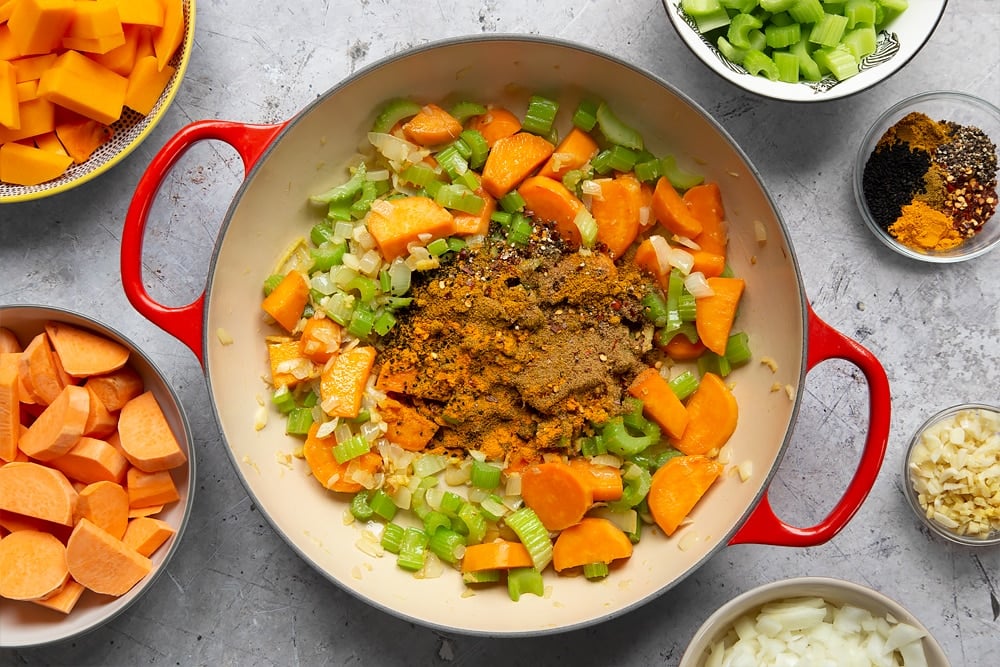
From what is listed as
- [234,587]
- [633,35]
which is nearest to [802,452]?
[633,35]

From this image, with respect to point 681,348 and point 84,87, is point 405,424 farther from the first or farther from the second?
point 84,87

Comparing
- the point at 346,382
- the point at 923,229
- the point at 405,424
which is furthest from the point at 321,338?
the point at 923,229

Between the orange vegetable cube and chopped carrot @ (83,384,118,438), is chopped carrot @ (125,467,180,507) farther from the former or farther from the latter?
the orange vegetable cube

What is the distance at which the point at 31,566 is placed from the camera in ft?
6.26

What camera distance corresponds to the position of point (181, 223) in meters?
2.16

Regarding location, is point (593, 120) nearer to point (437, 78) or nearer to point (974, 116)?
point (437, 78)

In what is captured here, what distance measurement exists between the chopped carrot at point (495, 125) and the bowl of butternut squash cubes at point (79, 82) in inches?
31.0

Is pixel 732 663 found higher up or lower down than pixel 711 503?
lower down

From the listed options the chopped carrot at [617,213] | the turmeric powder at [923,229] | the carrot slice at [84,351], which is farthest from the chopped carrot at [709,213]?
the carrot slice at [84,351]

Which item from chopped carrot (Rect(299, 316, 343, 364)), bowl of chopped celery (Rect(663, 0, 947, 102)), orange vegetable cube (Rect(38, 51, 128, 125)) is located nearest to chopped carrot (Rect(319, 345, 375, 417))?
chopped carrot (Rect(299, 316, 343, 364))

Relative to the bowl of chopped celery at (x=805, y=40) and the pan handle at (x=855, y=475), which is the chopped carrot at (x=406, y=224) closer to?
the bowl of chopped celery at (x=805, y=40)

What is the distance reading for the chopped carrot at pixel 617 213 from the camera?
198 cm

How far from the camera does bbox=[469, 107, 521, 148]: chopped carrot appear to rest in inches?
81.2

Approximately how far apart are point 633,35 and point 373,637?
71.7 inches
